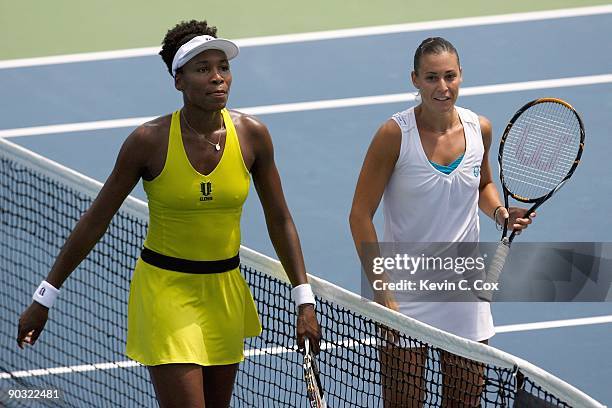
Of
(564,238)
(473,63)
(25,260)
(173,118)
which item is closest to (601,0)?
(473,63)

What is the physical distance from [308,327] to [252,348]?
8.05 feet

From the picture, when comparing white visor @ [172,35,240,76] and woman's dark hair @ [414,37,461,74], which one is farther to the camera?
woman's dark hair @ [414,37,461,74]

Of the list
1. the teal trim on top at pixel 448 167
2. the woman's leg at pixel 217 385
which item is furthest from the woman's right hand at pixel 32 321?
the teal trim on top at pixel 448 167

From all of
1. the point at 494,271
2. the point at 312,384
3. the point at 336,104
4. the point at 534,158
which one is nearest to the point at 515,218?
the point at 494,271

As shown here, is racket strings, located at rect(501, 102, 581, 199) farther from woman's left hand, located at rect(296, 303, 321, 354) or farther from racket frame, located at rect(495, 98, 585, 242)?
woman's left hand, located at rect(296, 303, 321, 354)

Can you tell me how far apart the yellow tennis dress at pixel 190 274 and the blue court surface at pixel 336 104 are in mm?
3217

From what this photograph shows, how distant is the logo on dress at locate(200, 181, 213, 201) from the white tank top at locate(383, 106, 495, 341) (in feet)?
2.66

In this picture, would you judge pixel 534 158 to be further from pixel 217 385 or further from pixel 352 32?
pixel 352 32

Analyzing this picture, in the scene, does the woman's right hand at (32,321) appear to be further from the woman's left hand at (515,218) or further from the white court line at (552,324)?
the white court line at (552,324)

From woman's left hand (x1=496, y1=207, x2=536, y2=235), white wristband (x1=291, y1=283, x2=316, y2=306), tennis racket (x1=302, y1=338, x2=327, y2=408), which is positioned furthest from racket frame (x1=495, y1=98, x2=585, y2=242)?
tennis racket (x1=302, y1=338, x2=327, y2=408)

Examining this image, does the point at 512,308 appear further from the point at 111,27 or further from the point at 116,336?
the point at 111,27

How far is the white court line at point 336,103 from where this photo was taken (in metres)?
10.0

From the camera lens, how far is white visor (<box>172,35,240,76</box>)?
4.67 m

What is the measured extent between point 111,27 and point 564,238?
4895 mm
